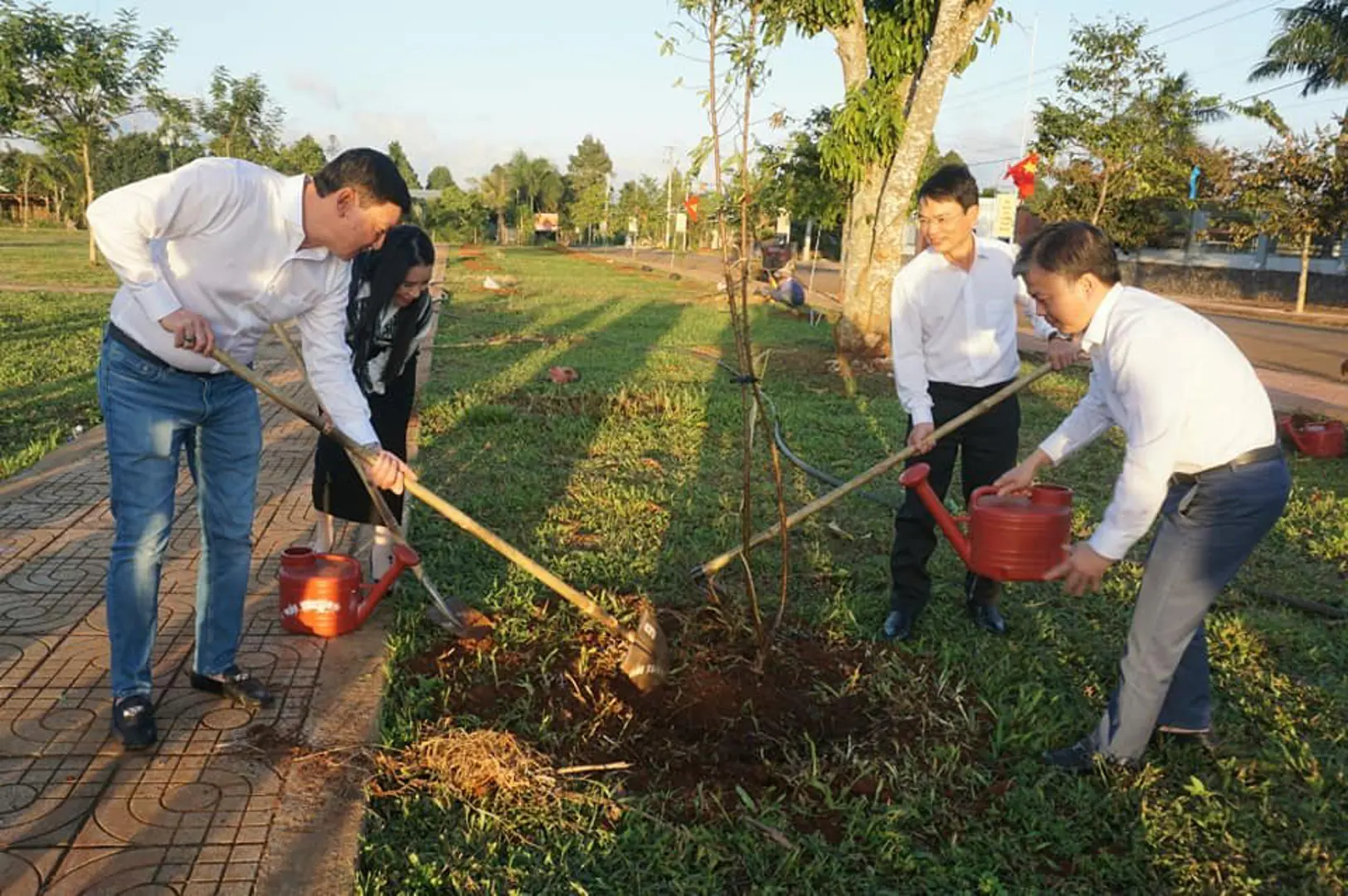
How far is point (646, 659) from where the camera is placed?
3301mm

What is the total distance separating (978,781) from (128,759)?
97.2 inches

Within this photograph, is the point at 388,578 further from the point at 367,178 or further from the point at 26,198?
the point at 26,198

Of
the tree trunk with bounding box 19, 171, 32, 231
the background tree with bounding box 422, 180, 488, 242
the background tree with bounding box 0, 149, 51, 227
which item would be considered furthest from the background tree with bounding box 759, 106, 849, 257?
the tree trunk with bounding box 19, 171, 32, 231

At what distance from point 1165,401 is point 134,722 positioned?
2982mm

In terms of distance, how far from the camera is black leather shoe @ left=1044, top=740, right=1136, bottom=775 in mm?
3037

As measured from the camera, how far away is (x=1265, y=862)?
265 cm

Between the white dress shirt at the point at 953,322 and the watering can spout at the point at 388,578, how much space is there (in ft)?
6.38

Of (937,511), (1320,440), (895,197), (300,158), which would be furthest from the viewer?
(300,158)

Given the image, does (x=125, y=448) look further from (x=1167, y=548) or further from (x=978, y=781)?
(x=1167, y=548)

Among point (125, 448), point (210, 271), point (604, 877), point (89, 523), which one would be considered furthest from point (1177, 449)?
point (89, 523)

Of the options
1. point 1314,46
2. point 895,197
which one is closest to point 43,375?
point 895,197

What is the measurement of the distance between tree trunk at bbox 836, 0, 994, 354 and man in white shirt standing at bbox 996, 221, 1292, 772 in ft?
25.3

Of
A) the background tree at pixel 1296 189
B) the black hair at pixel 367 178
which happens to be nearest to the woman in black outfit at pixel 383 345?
the black hair at pixel 367 178

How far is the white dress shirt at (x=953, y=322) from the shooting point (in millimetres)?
3908
